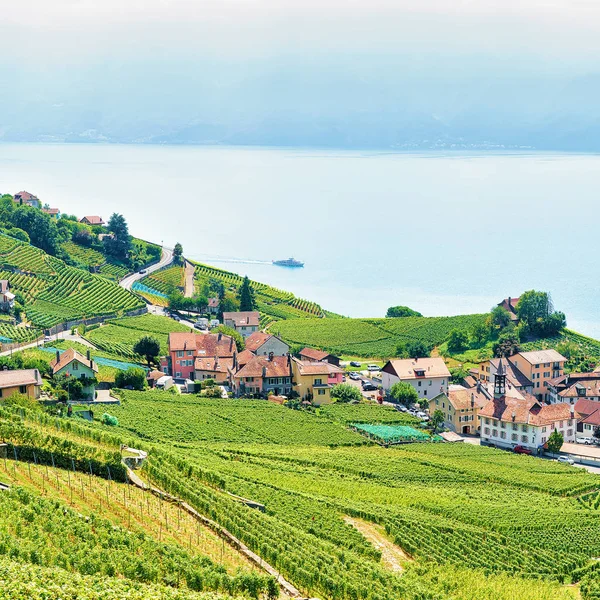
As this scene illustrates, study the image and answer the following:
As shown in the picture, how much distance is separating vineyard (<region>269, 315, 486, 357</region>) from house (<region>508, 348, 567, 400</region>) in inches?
407

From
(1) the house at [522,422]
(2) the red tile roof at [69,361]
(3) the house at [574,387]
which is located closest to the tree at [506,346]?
(3) the house at [574,387]

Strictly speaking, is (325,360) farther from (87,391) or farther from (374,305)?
(374,305)

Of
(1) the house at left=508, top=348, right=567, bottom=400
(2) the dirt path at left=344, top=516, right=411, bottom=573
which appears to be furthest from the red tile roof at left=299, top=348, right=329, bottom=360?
(2) the dirt path at left=344, top=516, right=411, bottom=573

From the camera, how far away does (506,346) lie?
210 feet

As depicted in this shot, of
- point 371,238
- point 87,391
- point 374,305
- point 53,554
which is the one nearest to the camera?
point 53,554

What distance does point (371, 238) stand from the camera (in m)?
144

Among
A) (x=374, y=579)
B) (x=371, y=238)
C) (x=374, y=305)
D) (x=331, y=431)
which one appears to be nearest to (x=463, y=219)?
(x=371, y=238)

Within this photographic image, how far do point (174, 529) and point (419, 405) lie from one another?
3154 centimetres

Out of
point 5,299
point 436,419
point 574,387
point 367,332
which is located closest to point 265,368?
point 436,419

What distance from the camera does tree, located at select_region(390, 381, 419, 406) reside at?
54.1 m

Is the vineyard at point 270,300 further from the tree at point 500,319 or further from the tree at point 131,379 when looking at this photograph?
the tree at point 131,379

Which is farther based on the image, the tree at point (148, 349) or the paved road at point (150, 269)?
the paved road at point (150, 269)

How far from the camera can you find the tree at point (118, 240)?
85500 mm

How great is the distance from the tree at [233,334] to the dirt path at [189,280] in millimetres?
15392
